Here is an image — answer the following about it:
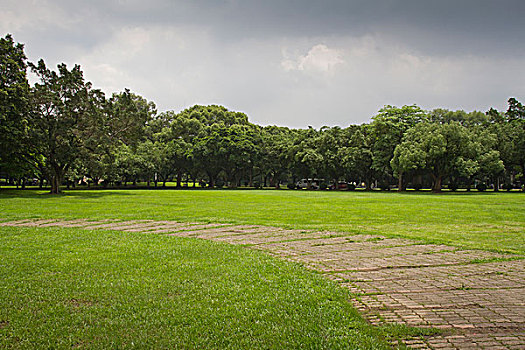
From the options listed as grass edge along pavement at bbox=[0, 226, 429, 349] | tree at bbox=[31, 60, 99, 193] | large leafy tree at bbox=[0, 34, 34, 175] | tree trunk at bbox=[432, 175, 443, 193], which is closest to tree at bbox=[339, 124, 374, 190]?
tree trunk at bbox=[432, 175, 443, 193]

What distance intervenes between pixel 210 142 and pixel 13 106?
100 ft

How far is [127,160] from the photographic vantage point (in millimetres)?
52375

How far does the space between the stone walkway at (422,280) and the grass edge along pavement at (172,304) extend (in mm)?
326

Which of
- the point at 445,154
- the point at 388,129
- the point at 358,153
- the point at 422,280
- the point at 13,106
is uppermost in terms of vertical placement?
the point at 388,129

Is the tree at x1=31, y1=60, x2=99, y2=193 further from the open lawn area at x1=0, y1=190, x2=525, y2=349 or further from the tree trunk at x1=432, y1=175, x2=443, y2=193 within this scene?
the tree trunk at x1=432, y1=175, x2=443, y2=193

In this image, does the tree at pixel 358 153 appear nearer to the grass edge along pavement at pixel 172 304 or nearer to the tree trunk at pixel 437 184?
the tree trunk at pixel 437 184

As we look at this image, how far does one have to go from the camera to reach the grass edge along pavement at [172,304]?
10.4 feet

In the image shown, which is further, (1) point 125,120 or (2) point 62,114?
(1) point 125,120

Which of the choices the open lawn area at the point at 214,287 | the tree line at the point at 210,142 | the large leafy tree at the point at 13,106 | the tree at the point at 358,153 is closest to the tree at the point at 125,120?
the tree line at the point at 210,142

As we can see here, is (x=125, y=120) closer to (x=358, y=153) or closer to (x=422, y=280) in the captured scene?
(x=358, y=153)

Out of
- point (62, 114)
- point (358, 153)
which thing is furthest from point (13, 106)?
point (358, 153)

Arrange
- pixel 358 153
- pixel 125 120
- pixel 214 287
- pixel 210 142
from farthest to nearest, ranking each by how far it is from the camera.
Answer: pixel 210 142 < pixel 358 153 < pixel 125 120 < pixel 214 287

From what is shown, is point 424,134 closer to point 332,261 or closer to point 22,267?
point 332,261

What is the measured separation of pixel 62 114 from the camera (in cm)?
3047
